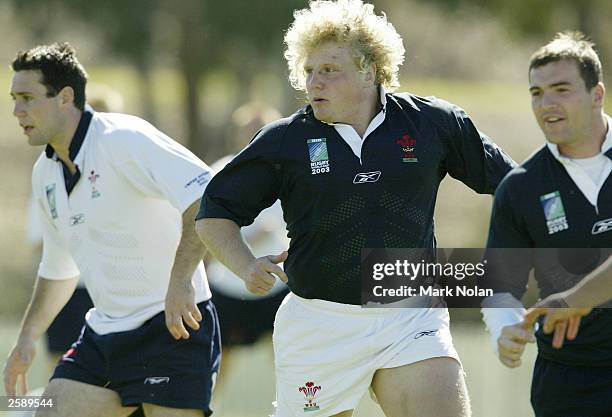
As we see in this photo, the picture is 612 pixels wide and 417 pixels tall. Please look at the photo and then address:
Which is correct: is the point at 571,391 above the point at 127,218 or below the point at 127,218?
below

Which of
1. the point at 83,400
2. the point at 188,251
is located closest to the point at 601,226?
the point at 188,251

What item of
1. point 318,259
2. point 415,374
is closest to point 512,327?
point 415,374

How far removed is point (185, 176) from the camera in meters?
5.74

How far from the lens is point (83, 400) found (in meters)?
5.70

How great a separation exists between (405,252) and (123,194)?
146cm

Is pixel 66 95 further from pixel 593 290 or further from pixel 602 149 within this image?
pixel 593 290

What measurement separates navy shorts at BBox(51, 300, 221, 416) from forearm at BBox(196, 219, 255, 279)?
0.74 metres

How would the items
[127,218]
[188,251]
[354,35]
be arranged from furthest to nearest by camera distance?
[127,218] → [188,251] → [354,35]

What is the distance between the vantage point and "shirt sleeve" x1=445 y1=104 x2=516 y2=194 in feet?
17.9

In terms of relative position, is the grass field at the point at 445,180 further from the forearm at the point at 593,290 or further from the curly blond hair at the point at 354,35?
the forearm at the point at 593,290

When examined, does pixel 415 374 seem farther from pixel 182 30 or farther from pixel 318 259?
pixel 182 30

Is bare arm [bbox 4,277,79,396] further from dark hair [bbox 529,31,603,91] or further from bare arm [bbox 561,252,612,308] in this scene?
bare arm [bbox 561,252,612,308]

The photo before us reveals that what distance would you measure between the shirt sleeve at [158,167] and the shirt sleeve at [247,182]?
0.34m

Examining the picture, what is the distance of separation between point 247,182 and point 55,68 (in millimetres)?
1486
